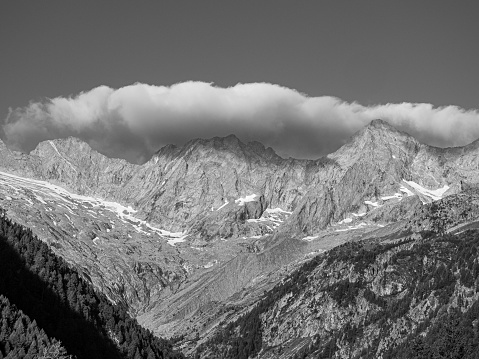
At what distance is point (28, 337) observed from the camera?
141m

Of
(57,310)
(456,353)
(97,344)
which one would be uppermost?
(57,310)

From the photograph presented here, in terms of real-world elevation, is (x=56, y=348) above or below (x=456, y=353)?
above

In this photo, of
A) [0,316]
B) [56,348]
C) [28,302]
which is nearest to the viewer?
[56,348]

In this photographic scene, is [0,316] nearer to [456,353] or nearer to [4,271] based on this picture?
[4,271]

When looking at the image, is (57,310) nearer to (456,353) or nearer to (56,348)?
(56,348)

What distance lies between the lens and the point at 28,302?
186500 millimetres

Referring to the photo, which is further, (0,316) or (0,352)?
(0,316)

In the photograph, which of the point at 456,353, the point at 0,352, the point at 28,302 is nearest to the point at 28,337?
the point at 0,352

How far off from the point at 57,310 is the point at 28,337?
56451mm

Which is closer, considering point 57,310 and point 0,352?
point 0,352

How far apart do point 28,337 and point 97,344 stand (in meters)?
57.3

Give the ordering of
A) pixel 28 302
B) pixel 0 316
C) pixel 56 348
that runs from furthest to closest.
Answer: pixel 28 302, pixel 0 316, pixel 56 348

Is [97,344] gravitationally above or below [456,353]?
above

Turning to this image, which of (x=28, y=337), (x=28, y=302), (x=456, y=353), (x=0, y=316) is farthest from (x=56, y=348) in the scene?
(x=456, y=353)
